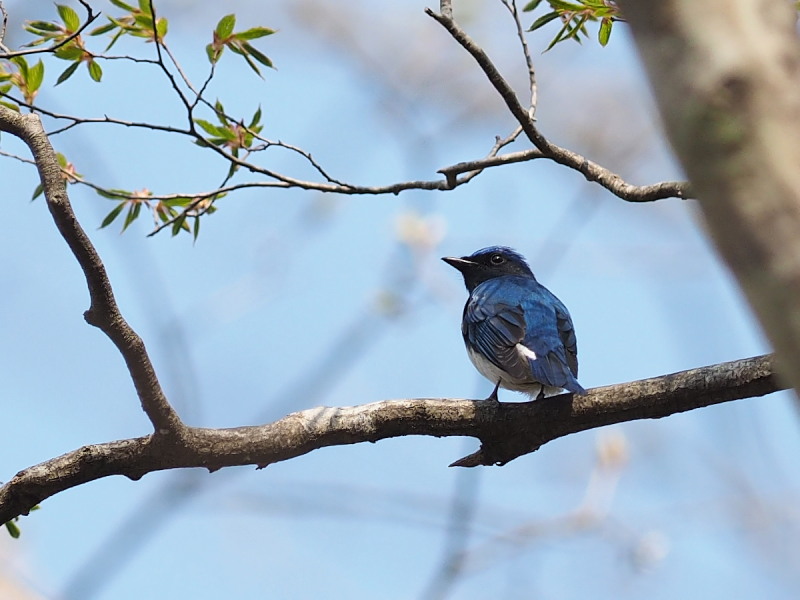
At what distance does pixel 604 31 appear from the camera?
452 centimetres

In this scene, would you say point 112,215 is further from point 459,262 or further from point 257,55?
point 459,262

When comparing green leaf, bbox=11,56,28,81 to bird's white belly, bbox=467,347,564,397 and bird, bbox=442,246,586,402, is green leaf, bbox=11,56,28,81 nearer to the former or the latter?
bird, bbox=442,246,586,402

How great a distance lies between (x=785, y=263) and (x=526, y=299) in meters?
5.35

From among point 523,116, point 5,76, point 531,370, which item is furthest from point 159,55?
point 531,370

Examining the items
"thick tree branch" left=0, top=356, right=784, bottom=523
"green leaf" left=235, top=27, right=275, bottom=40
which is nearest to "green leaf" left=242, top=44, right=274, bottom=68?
"green leaf" left=235, top=27, right=275, bottom=40

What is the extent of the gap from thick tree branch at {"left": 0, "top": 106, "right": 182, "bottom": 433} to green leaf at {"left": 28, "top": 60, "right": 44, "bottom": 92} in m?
0.66

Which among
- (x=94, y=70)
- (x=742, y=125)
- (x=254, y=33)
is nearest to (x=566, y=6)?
(x=254, y=33)

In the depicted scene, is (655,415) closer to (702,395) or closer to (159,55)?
(702,395)

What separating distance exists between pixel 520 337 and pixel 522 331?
62 millimetres

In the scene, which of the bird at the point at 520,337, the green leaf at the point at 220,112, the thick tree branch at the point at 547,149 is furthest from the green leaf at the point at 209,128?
the bird at the point at 520,337

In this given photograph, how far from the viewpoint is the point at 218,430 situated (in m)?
4.07

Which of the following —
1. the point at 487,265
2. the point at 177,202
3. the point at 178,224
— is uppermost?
Result: the point at 487,265

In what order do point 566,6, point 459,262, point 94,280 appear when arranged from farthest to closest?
point 459,262, point 566,6, point 94,280

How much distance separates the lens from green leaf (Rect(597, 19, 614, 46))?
14.8ft
